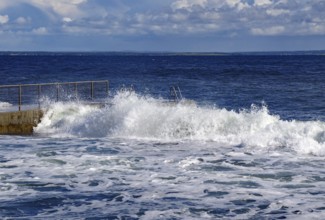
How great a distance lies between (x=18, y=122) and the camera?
25625 millimetres

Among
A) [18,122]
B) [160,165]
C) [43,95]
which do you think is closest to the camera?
[160,165]

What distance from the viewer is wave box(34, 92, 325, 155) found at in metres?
22.2

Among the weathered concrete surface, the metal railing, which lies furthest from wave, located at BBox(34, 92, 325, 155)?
the metal railing

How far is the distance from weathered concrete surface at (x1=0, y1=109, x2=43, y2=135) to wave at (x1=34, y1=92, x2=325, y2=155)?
A: 0.38 m

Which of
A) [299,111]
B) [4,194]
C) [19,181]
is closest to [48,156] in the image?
[19,181]

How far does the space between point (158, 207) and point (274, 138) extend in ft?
34.1

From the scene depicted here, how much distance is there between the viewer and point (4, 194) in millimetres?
13836

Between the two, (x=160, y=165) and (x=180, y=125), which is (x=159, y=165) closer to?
(x=160, y=165)

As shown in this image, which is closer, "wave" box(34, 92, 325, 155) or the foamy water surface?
the foamy water surface

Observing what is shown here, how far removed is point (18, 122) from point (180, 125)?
7.06m

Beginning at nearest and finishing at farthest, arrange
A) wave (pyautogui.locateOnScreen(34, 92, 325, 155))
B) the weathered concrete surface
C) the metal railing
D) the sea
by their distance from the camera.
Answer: the sea, wave (pyautogui.locateOnScreen(34, 92, 325, 155)), the weathered concrete surface, the metal railing

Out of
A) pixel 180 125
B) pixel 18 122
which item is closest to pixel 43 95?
pixel 18 122

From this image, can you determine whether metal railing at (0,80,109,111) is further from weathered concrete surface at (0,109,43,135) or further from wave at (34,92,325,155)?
wave at (34,92,325,155)

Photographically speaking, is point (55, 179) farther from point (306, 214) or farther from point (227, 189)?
point (306, 214)
